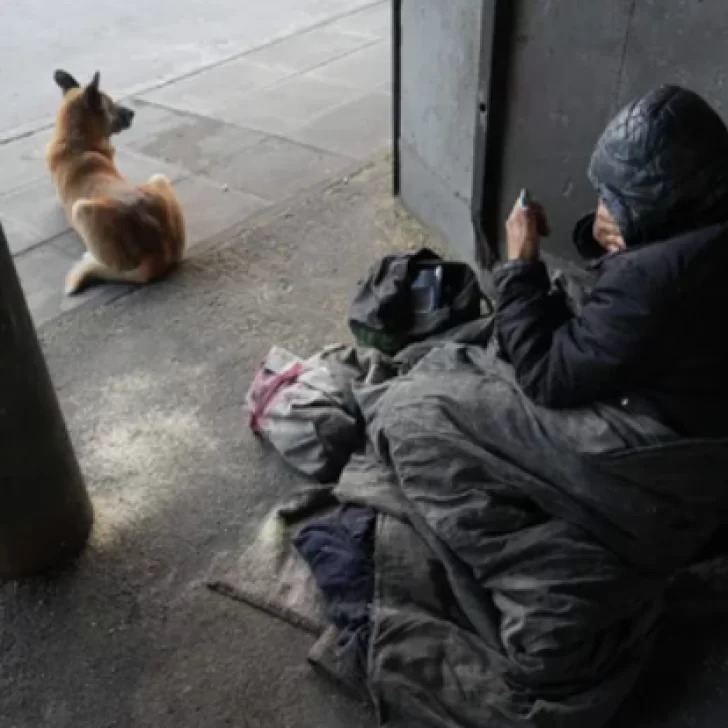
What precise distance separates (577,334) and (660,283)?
0.21m

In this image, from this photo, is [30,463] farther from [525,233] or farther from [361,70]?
[361,70]

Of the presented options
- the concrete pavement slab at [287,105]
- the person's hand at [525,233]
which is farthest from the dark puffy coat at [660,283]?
the concrete pavement slab at [287,105]

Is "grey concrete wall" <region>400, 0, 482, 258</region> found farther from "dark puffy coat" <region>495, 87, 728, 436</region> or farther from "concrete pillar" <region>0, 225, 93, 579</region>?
"concrete pillar" <region>0, 225, 93, 579</region>

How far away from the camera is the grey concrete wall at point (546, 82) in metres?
2.59

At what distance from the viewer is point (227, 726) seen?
2111 mm

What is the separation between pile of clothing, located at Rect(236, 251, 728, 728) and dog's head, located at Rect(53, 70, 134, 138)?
257 centimetres

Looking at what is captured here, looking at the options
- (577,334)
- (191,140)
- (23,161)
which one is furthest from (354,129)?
(577,334)

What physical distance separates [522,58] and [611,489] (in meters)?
1.63

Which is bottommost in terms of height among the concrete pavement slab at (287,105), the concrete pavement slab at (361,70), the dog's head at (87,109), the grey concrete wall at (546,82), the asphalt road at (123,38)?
the asphalt road at (123,38)

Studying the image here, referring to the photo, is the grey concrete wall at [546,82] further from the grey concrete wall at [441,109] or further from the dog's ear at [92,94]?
the dog's ear at [92,94]

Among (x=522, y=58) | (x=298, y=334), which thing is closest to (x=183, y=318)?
(x=298, y=334)

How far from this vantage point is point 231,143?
5086 mm

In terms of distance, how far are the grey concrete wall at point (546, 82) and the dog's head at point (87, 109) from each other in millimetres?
1423

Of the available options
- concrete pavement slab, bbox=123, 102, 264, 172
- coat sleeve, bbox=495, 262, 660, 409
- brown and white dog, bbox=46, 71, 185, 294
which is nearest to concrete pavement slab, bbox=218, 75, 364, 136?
concrete pavement slab, bbox=123, 102, 264, 172
